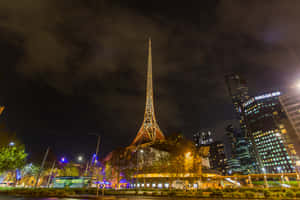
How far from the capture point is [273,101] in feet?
554

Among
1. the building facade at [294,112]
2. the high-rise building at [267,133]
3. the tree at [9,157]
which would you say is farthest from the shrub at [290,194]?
the high-rise building at [267,133]

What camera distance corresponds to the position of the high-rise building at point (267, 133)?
453ft

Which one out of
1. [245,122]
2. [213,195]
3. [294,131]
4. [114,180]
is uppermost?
[245,122]

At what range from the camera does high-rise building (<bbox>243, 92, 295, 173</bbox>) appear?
138 m

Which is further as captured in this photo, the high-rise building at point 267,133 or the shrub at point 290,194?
the high-rise building at point 267,133

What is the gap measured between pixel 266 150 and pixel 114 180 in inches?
6068

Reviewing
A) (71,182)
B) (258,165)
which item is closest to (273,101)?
(258,165)

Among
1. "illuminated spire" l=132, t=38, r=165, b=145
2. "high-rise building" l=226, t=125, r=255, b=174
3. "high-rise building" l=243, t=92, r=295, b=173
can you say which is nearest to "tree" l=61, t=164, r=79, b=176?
"illuminated spire" l=132, t=38, r=165, b=145

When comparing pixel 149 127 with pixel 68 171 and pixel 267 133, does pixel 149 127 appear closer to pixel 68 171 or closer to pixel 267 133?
pixel 68 171

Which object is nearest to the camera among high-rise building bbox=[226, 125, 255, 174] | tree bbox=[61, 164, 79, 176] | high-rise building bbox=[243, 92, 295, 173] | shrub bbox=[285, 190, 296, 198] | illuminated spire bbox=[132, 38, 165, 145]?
shrub bbox=[285, 190, 296, 198]

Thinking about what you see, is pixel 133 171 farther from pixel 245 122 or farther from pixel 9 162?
pixel 245 122

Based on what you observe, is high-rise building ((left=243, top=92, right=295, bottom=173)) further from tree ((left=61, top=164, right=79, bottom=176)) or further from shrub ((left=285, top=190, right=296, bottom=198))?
tree ((left=61, top=164, right=79, bottom=176))

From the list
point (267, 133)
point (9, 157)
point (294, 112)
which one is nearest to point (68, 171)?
point (9, 157)

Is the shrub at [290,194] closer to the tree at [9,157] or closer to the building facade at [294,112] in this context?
the building facade at [294,112]
